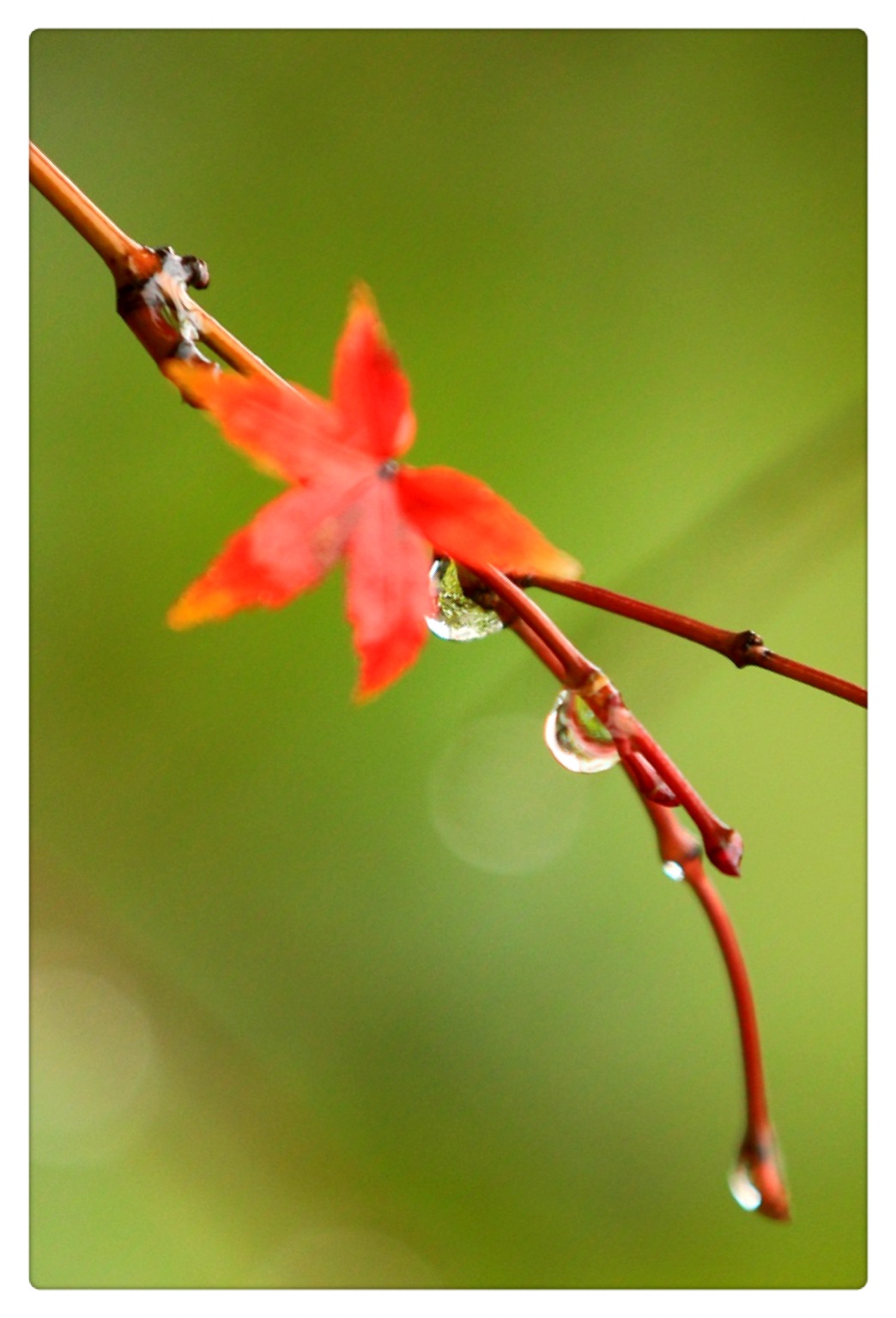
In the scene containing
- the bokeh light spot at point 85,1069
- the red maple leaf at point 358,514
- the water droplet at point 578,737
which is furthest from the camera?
the bokeh light spot at point 85,1069

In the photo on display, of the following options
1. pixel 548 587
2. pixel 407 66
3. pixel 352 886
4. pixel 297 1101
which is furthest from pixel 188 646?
pixel 548 587

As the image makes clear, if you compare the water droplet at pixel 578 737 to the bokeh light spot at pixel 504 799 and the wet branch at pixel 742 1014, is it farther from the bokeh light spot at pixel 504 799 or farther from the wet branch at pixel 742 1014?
the bokeh light spot at pixel 504 799

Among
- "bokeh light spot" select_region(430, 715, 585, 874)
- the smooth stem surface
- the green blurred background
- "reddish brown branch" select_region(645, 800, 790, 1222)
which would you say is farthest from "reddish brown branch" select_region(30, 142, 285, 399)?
"bokeh light spot" select_region(430, 715, 585, 874)

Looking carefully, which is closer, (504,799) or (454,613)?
(454,613)

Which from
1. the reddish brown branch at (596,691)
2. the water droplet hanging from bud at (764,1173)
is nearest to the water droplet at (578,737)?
the reddish brown branch at (596,691)

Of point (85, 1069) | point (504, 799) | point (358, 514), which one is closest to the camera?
point (358, 514)

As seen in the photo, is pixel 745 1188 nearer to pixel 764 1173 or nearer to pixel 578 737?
pixel 764 1173

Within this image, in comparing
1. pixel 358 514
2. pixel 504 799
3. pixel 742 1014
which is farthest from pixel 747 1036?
pixel 504 799
